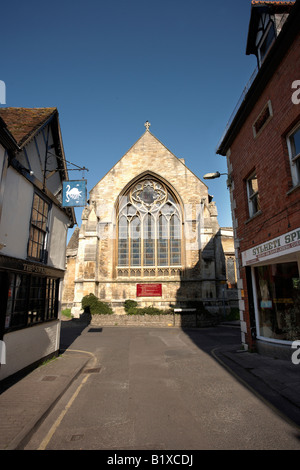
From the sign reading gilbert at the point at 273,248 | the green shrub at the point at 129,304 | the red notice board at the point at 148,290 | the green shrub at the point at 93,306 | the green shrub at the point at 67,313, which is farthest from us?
the green shrub at the point at 67,313

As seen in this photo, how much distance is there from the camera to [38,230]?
8.14 metres

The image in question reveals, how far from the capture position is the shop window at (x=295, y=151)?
22.6ft

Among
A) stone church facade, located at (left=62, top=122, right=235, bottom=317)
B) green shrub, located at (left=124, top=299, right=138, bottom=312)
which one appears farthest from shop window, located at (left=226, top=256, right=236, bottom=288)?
green shrub, located at (left=124, top=299, right=138, bottom=312)

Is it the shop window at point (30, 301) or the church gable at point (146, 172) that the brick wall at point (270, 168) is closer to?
the shop window at point (30, 301)

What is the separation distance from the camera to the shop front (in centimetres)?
767

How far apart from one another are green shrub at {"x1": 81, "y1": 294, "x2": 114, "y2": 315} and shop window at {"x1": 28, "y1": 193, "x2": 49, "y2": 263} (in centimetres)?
1214

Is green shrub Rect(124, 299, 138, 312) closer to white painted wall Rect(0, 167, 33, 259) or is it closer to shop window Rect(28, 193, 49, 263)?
shop window Rect(28, 193, 49, 263)

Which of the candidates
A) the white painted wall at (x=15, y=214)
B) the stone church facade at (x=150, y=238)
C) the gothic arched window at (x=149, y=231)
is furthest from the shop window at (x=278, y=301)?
the gothic arched window at (x=149, y=231)

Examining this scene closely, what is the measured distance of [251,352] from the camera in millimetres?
8984

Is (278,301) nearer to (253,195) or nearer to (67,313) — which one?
(253,195)

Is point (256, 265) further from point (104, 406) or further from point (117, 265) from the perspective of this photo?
point (117, 265)

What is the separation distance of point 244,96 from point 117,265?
660 inches

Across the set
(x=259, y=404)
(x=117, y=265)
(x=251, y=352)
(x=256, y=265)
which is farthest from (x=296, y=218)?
(x=117, y=265)

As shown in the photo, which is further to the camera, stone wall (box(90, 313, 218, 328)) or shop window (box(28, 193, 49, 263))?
stone wall (box(90, 313, 218, 328))
